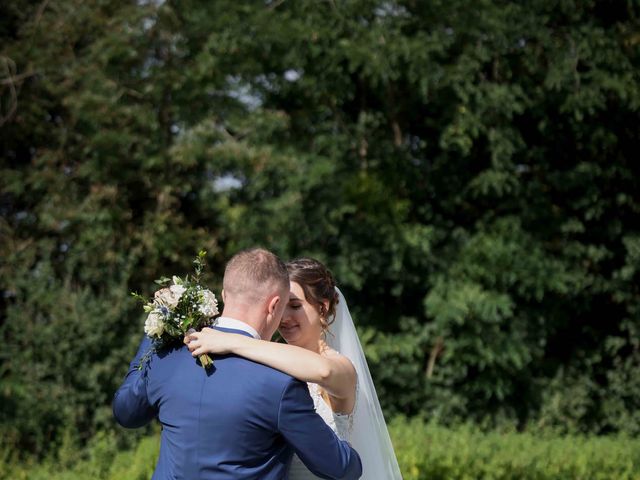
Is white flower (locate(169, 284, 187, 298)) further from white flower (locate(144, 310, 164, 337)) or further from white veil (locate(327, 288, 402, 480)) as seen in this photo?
white veil (locate(327, 288, 402, 480))

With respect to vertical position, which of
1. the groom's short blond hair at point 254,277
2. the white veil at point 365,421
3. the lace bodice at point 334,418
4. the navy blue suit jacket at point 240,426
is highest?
the groom's short blond hair at point 254,277

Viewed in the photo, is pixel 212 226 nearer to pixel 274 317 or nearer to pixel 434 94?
pixel 434 94

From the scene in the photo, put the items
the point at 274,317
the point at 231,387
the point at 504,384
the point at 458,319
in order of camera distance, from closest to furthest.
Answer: the point at 231,387 → the point at 274,317 → the point at 458,319 → the point at 504,384

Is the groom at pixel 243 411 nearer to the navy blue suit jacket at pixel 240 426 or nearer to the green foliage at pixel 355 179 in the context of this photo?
the navy blue suit jacket at pixel 240 426

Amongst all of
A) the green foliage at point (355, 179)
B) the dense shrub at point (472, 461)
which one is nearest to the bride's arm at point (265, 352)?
the dense shrub at point (472, 461)

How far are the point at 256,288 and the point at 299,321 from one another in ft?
2.71

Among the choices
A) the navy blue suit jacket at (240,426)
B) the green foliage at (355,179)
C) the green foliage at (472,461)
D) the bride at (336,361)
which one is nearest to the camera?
the navy blue suit jacket at (240,426)

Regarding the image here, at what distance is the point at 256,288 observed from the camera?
2.48 meters

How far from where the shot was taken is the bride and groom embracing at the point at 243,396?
2.35m

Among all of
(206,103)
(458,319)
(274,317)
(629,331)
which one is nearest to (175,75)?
(206,103)

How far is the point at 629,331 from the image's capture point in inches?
407

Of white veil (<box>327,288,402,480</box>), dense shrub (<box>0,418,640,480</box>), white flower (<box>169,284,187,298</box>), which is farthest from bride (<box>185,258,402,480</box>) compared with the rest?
dense shrub (<box>0,418,640,480</box>)

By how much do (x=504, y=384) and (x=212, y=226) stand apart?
4004mm

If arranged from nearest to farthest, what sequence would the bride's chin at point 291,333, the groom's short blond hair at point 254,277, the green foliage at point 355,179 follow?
the groom's short blond hair at point 254,277 < the bride's chin at point 291,333 < the green foliage at point 355,179
